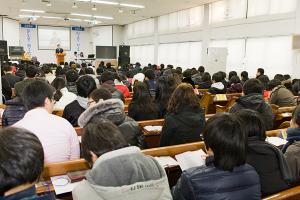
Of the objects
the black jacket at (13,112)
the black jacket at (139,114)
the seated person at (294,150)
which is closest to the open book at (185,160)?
the seated person at (294,150)

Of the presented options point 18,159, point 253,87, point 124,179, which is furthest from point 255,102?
point 18,159

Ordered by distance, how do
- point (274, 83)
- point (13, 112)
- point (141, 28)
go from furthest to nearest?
point (141, 28), point (274, 83), point (13, 112)

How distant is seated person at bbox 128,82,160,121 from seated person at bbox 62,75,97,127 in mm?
643

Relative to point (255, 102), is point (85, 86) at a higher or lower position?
higher

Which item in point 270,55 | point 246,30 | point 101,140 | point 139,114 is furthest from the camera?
point 246,30

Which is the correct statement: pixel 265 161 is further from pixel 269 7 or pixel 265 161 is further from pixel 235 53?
pixel 235 53

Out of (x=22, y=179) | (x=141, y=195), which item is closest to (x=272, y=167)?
(x=141, y=195)

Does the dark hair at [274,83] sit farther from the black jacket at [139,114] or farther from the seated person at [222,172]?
the seated person at [222,172]

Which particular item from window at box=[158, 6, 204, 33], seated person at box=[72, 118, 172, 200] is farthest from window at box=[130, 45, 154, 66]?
seated person at box=[72, 118, 172, 200]

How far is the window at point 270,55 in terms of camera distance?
8070 millimetres

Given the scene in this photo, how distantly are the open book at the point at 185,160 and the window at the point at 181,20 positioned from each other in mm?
9893

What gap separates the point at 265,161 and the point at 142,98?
7.39 ft

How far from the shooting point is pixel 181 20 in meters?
13.1

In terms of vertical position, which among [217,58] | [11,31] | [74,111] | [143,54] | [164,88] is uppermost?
[11,31]
